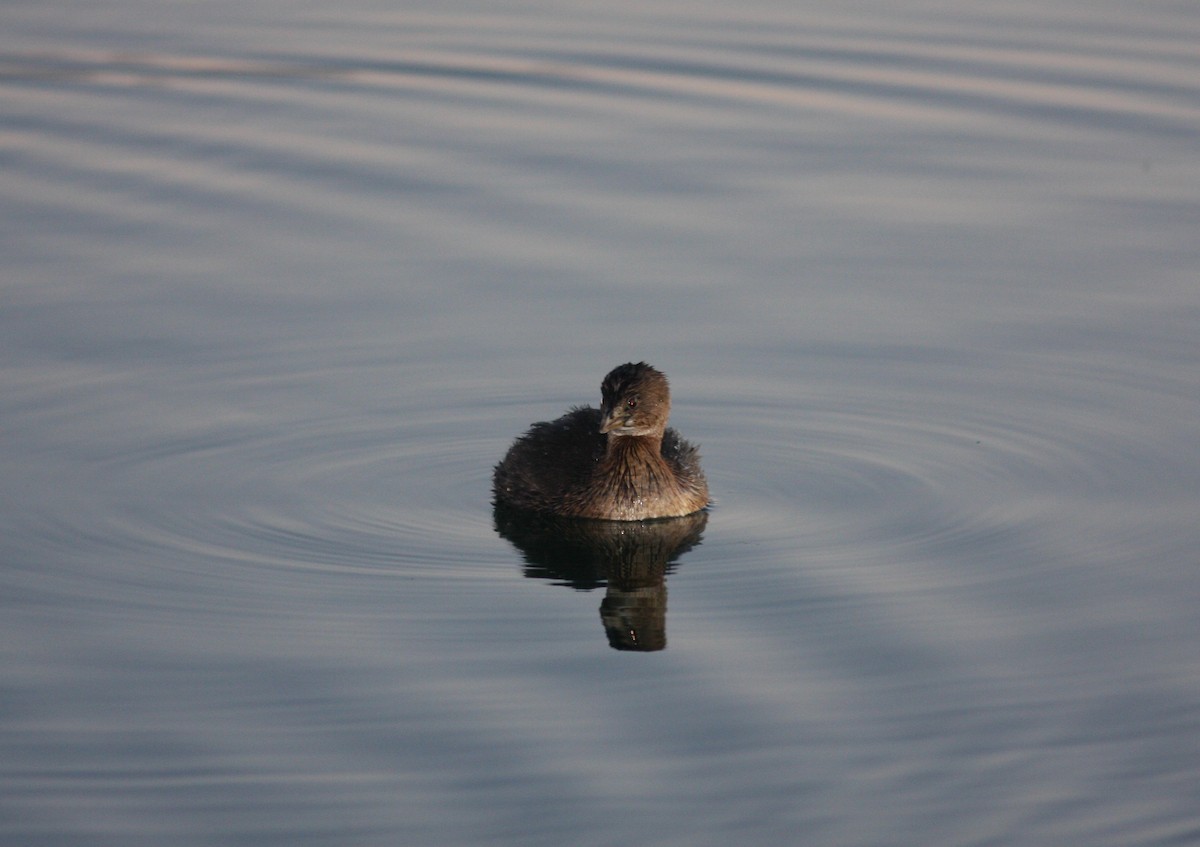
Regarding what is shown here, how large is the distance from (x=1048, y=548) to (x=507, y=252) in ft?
20.9

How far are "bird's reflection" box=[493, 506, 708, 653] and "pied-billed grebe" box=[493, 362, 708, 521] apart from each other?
0.09 m

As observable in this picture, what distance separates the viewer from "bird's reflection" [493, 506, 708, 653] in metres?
10.2

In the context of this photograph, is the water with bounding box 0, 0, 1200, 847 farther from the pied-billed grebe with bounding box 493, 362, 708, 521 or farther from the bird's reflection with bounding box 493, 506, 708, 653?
the pied-billed grebe with bounding box 493, 362, 708, 521

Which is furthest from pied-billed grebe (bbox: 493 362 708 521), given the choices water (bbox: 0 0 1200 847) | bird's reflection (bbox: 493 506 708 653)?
water (bbox: 0 0 1200 847)

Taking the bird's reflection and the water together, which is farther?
the bird's reflection

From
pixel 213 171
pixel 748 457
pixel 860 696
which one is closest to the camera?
pixel 860 696

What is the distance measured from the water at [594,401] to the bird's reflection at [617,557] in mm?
46

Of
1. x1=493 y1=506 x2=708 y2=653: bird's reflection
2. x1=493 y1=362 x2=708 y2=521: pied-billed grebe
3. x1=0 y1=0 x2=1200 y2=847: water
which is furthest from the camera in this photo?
x1=493 y1=362 x2=708 y2=521: pied-billed grebe

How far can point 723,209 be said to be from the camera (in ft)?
56.3

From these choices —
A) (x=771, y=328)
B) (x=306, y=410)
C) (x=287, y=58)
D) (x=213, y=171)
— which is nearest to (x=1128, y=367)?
(x=771, y=328)

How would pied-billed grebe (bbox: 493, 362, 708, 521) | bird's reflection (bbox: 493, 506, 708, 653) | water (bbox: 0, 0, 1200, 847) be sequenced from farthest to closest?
pied-billed grebe (bbox: 493, 362, 708, 521) < bird's reflection (bbox: 493, 506, 708, 653) < water (bbox: 0, 0, 1200, 847)

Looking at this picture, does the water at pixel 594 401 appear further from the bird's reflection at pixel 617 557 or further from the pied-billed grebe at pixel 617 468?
the pied-billed grebe at pixel 617 468

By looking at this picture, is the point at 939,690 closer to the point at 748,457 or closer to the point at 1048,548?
the point at 1048,548

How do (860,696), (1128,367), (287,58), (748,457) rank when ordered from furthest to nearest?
1. (287,58)
2. (1128,367)
3. (748,457)
4. (860,696)
